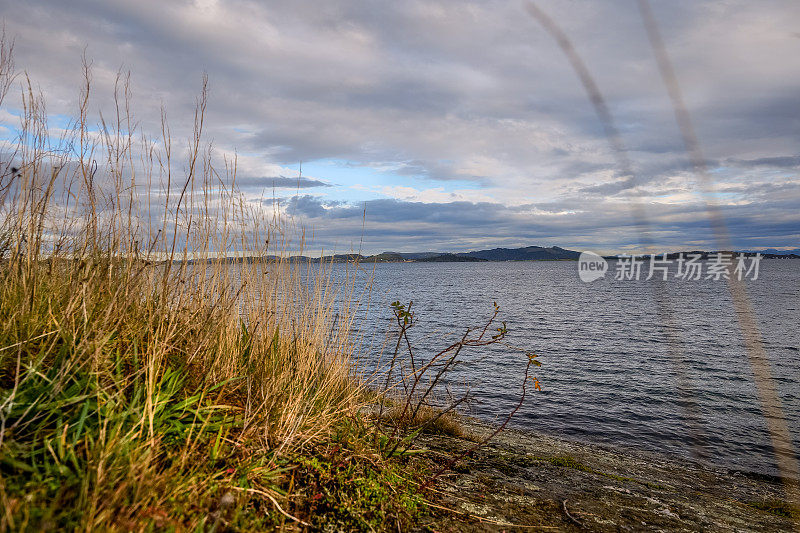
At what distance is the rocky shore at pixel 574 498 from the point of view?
2.86 metres

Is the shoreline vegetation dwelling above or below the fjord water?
above

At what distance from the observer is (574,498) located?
342 cm

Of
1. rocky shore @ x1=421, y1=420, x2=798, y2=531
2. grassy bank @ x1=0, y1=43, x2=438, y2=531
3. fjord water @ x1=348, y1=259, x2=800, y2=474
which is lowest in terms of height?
fjord water @ x1=348, y1=259, x2=800, y2=474

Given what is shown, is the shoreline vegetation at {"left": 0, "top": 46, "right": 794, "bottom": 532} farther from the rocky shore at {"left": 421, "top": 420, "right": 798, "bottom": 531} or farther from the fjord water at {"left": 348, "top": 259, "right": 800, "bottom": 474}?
the fjord water at {"left": 348, "top": 259, "right": 800, "bottom": 474}

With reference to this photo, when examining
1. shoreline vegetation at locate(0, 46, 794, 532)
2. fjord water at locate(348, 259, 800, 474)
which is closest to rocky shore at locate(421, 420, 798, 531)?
shoreline vegetation at locate(0, 46, 794, 532)

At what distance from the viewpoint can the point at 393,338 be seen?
15609 millimetres

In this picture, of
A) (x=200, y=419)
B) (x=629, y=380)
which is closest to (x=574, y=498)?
(x=200, y=419)

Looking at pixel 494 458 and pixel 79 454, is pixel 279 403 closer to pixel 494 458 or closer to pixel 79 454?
pixel 79 454

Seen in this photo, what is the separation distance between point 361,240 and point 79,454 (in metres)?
3.20

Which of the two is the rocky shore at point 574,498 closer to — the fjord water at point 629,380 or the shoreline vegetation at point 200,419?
the shoreline vegetation at point 200,419

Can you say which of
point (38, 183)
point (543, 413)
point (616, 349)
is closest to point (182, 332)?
point (38, 183)

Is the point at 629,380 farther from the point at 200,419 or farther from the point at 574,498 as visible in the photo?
the point at 200,419

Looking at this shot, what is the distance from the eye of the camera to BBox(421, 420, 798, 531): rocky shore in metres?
2.86

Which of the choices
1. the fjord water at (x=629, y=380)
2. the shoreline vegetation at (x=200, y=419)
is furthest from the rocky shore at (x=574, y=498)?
the fjord water at (x=629, y=380)
